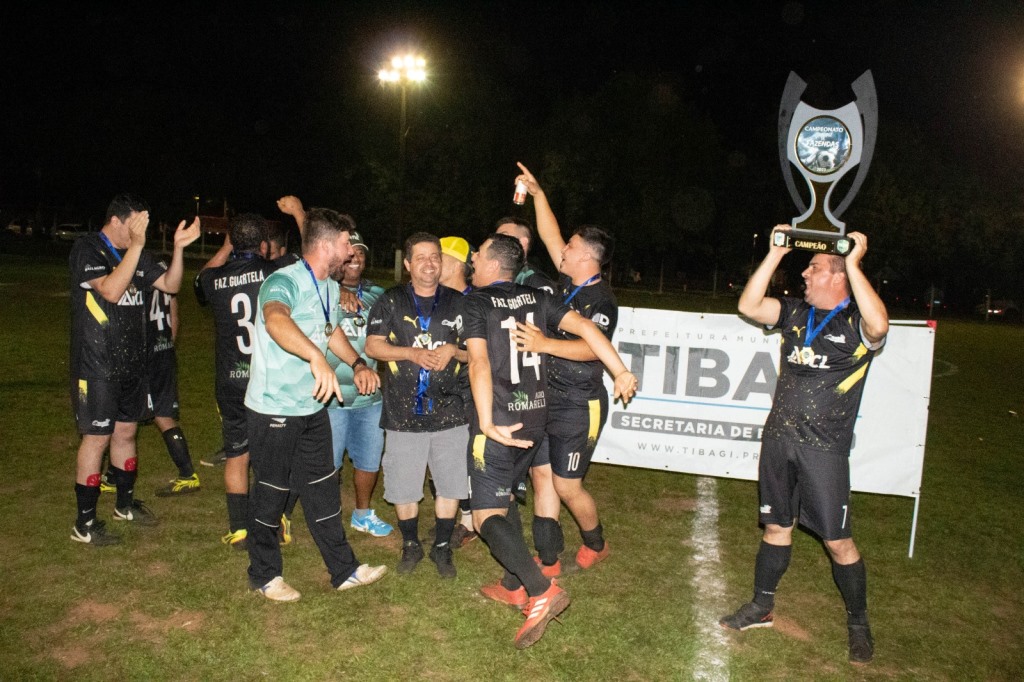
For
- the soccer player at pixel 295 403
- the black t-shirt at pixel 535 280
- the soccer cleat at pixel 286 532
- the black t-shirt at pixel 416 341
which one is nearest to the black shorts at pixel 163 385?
the soccer cleat at pixel 286 532

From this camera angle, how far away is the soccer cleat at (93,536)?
5.71 m

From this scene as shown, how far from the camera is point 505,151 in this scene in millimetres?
52000

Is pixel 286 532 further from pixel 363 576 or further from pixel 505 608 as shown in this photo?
pixel 505 608

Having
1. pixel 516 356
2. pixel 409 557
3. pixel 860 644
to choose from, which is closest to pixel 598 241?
pixel 516 356

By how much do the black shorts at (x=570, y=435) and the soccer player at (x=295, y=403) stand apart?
131 cm

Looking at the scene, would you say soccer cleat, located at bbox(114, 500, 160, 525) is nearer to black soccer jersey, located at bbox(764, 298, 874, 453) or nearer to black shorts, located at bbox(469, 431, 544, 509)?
black shorts, located at bbox(469, 431, 544, 509)

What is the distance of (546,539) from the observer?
18.0 ft

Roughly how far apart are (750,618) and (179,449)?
4.97 meters

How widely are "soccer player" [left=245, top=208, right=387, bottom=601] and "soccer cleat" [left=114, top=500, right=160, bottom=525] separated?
5.54 ft

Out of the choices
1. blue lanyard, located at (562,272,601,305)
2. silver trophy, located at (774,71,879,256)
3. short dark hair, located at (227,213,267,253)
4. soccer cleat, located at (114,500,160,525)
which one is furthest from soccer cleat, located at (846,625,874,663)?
soccer cleat, located at (114,500,160,525)

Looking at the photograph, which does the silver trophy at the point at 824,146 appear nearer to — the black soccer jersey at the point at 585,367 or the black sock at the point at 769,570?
the black soccer jersey at the point at 585,367

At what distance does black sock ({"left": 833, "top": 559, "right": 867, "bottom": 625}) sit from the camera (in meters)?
4.62

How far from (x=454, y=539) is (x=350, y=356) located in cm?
194

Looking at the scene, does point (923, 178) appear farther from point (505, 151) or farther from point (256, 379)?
point (256, 379)
